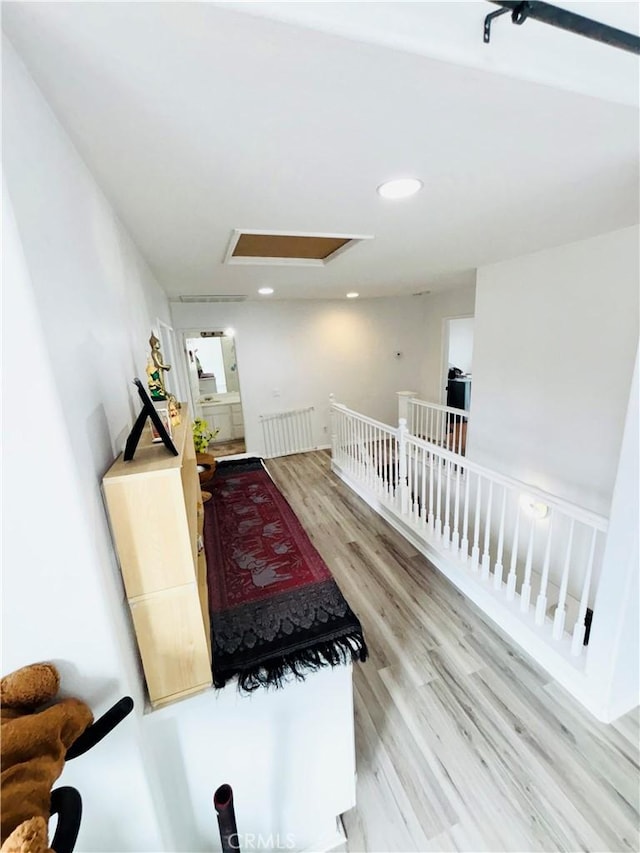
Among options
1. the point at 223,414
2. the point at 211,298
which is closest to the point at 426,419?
the point at 211,298

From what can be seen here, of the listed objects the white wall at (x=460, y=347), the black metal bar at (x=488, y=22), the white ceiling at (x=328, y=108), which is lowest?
the white wall at (x=460, y=347)

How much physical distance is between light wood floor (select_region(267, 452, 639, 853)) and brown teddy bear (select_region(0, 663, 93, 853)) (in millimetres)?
1311

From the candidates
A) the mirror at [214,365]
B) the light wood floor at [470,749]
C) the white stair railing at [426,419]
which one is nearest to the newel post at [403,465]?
the light wood floor at [470,749]

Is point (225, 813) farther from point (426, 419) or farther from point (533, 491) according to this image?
point (426, 419)

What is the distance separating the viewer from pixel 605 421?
2.24 meters

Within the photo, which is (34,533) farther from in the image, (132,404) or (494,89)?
(494,89)

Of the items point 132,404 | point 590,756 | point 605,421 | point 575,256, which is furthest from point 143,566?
point 575,256

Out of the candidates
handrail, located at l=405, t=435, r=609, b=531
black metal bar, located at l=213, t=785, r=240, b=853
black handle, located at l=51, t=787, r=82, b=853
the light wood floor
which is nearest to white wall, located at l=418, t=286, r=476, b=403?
handrail, located at l=405, t=435, r=609, b=531

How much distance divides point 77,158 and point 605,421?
117 inches

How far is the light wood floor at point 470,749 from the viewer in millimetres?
1283

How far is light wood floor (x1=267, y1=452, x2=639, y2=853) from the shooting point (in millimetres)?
1283

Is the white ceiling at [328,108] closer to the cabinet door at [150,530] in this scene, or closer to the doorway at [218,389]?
the cabinet door at [150,530]

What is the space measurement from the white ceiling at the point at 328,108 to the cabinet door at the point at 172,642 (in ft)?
4.02

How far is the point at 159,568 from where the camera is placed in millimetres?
907
